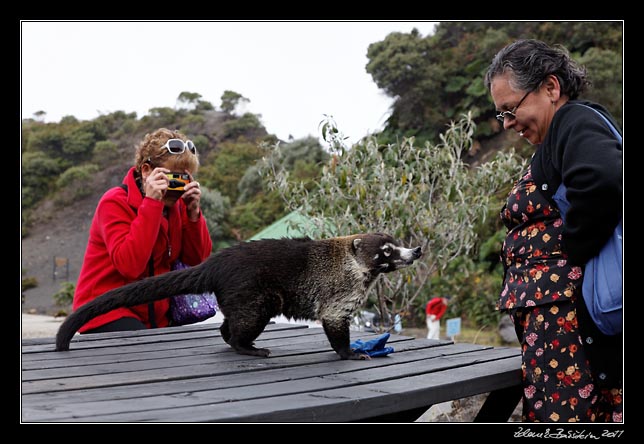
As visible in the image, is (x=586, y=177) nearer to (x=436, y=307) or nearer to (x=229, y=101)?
(x=436, y=307)

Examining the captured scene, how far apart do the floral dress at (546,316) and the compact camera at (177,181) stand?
1.82 m

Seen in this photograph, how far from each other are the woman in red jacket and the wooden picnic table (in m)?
0.29

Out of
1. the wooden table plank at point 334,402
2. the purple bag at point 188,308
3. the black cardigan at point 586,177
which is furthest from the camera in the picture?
the purple bag at point 188,308

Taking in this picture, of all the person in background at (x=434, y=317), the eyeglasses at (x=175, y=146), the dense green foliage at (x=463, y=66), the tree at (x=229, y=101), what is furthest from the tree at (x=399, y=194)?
the tree at (x=229, y=101)

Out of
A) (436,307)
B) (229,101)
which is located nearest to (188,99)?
(229,101)

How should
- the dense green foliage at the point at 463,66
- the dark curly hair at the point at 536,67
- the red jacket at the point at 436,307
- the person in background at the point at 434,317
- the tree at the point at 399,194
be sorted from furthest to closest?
the dense green foliage at the point at 463,66
the red jacket at the point at 436,307
the person in background at the point at 434,317
the tree at the point at 399,194
the dark curly hair at the point at 536,67

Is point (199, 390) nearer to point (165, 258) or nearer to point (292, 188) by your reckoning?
point (165, 258)

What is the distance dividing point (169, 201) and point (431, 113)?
374 inches

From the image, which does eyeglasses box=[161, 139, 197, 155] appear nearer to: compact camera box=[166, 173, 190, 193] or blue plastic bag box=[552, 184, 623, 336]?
compact camera box=[166, 173, 190, 193]

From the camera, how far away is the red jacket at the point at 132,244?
3.48 m

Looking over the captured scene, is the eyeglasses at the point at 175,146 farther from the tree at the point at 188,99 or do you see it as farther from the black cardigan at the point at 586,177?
the tree at the point at 188,99

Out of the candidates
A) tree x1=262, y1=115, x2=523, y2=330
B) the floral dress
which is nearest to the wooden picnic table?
the floral dress
